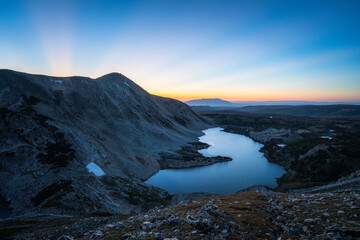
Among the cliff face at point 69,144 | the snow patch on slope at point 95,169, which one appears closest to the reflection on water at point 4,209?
the cliff face at point 69,144

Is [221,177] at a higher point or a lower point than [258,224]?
lower

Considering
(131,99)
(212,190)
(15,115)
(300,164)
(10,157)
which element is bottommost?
Result: (212,190)

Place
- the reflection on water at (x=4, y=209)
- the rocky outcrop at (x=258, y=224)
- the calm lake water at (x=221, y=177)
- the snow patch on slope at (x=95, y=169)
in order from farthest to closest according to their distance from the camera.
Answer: the calm lake water at (x=221, y=177)
the snow patch on slope at (x=95, y=169)
the reflection on water at (x=4, y=209)
the rocky outcrop at (x=258, y=224)

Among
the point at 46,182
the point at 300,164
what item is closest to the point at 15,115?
the point at 46,182

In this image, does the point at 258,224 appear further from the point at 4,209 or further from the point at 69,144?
the point at 69,144

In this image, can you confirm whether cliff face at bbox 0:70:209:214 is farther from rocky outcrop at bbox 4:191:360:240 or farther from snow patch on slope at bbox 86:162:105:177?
rocky outcrop at bbox 4:191:360:240

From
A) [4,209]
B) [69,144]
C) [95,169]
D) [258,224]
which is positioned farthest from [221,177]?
[4,209]

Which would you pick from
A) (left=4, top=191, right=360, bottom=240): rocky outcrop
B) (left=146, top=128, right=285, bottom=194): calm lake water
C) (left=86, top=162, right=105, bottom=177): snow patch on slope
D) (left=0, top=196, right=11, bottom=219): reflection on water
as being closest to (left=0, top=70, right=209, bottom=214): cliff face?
(left=0, top=196, right=11, bottom=219): reflection on water

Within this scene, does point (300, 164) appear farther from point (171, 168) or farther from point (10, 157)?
point (10, 157)

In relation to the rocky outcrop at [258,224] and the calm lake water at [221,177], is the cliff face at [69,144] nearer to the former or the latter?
the calm lake water at [221,177]
